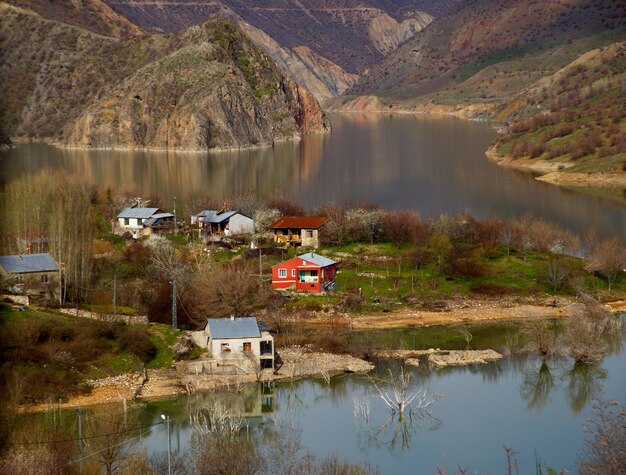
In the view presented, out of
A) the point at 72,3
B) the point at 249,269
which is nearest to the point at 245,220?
the point at 249,269

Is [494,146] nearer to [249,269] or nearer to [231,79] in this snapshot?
[231,79]

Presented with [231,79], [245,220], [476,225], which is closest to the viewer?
[476,225]

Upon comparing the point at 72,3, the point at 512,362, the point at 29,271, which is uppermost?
the point at 72,3

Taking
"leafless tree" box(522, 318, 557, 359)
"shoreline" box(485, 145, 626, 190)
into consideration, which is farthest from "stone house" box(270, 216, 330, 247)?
"shoreline" box(485, 145, 626, 190)

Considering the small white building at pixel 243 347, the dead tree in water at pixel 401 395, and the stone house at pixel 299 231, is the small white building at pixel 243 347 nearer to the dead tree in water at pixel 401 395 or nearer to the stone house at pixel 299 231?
the dead tree in water at pixel 401 395

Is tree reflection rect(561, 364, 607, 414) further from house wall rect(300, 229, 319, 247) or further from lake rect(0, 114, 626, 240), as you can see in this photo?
lake rect(0, 114, 626, 240)

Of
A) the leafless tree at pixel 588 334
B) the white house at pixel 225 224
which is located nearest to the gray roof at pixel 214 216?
the white house at pixel 225 224

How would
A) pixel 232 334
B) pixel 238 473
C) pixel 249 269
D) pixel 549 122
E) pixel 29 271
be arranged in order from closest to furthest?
pixel 238 473, pixel 232 334, pixel 29 271, pixel 249 269, pixel 549 122
